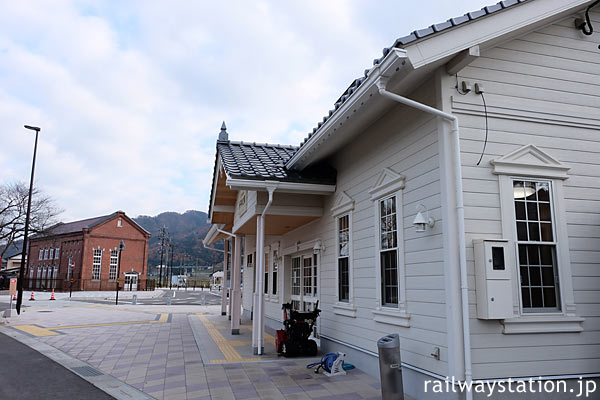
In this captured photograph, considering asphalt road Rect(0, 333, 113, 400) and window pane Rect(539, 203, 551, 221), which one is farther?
asphalt road Rect(0, 333, 113, 400)

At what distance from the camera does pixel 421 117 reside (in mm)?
5496

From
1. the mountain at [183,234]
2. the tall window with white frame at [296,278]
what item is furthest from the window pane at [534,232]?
the mountain at [183,234]

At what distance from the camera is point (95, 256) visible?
4559 cm

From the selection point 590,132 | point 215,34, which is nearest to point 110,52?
point 215,34

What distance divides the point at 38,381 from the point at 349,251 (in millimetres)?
5715

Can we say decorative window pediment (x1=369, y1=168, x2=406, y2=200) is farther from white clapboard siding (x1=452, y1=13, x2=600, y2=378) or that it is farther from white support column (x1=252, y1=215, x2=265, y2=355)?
white support column (x1=252, y1=215, x2=265, y2=355)

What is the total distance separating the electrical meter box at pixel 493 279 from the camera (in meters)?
4.55

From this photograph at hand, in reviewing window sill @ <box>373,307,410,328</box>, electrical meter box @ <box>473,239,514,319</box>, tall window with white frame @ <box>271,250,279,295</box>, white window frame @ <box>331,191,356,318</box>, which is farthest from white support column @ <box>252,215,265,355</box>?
electrical meter box @ <box>473,239,514,319</box>

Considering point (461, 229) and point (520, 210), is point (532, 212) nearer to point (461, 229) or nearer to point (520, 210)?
point (520, 210)

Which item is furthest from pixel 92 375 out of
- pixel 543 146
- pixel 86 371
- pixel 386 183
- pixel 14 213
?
pixel 14 213

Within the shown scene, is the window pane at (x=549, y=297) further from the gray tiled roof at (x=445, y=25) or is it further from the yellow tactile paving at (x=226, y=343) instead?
the yellow tactile paving at (x=226, y=343)

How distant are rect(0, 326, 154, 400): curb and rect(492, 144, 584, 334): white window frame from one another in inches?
196

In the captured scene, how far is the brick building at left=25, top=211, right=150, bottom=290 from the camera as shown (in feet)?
147

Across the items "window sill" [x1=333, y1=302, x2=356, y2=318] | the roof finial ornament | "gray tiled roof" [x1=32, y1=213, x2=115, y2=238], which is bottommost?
"window sill" [x1=333, y1=302, x2=356, y2=318]
